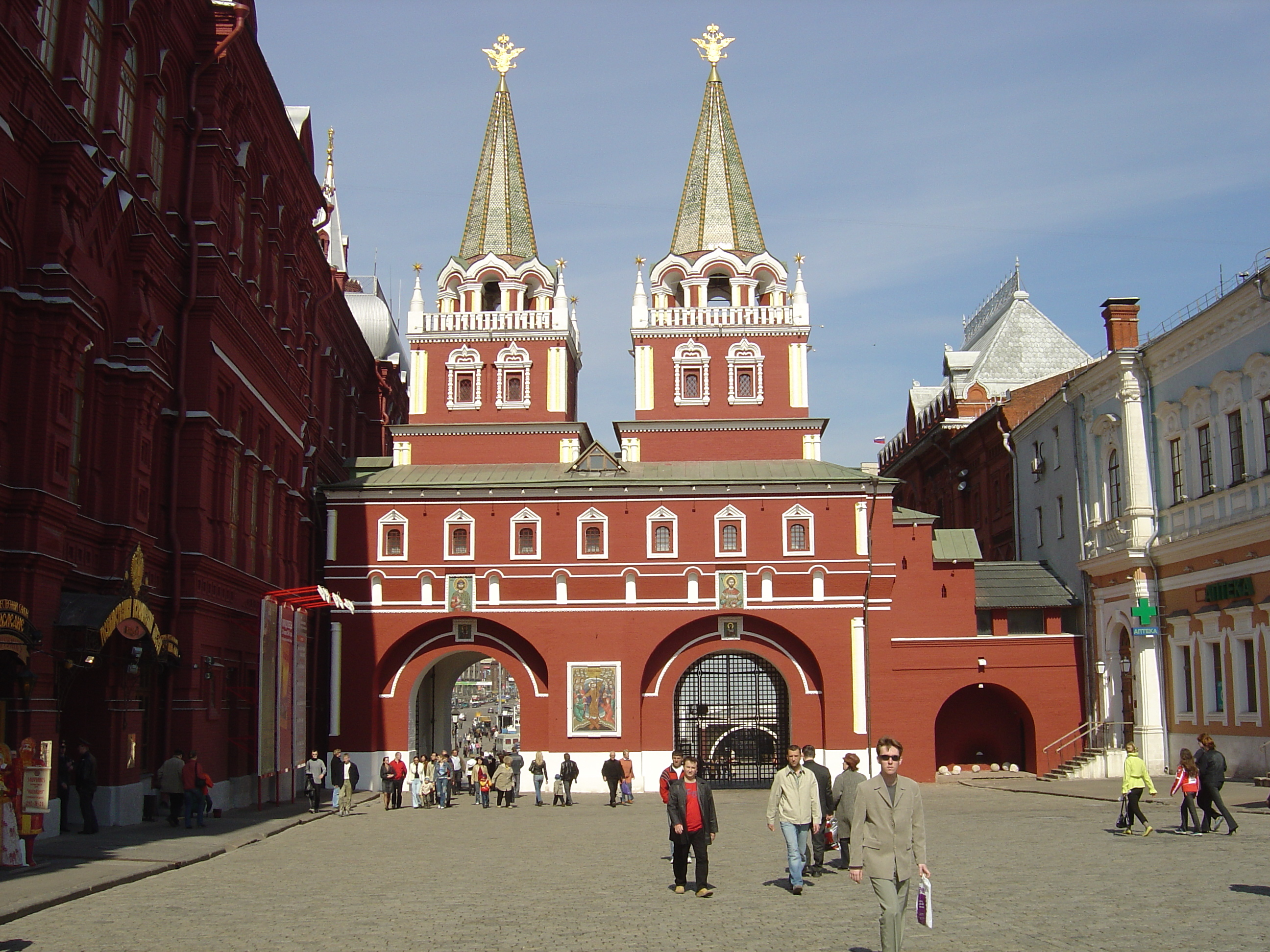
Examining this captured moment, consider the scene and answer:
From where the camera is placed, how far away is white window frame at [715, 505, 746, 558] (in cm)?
4119

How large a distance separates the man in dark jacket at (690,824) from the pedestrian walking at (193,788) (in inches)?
452

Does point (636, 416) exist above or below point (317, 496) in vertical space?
above

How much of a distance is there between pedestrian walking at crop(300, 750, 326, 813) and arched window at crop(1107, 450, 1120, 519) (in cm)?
2232

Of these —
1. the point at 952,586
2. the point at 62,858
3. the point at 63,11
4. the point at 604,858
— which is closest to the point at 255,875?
the point at 62,858

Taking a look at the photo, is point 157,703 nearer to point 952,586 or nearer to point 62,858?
point 62,858

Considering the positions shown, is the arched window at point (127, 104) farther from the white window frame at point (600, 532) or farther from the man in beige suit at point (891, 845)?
the white window frame at point (600, 532)

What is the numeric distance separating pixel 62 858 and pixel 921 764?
27.6m

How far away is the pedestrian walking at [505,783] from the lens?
110 feet

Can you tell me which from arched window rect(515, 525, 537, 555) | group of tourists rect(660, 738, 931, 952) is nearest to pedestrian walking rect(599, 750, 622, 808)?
arched window rect(515, 525, 537, 555)

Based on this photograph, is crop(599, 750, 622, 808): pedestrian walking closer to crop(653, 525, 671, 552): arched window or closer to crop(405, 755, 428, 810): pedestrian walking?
crop(405, 755, 428, 810): pedestrian walking

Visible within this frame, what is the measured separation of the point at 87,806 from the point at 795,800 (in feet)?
39.3

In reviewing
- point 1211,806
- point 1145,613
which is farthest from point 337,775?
point 1145,613

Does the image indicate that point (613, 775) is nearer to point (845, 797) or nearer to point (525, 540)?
point (525, 540)

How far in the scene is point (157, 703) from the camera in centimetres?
2538
